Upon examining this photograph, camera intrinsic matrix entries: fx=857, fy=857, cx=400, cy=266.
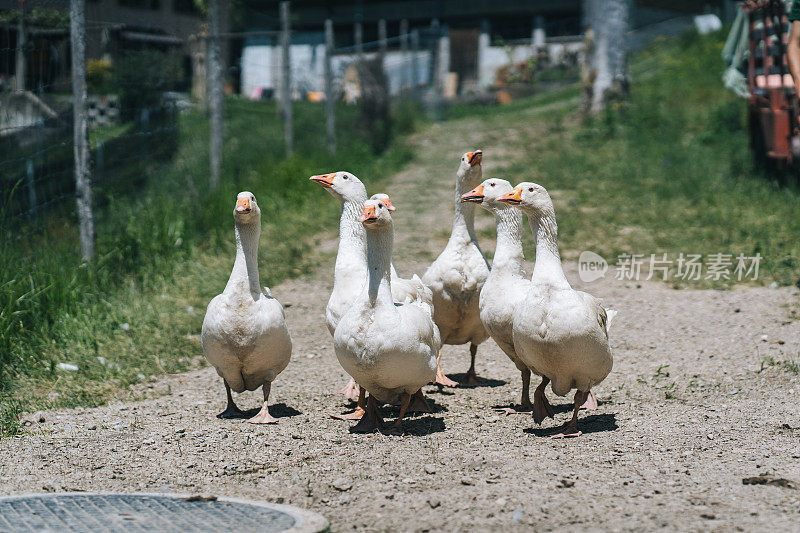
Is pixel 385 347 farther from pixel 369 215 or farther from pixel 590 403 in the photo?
pixel 590 403

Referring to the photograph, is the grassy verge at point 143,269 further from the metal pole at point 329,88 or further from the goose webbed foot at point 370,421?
the goose webbed foot at point 370,421

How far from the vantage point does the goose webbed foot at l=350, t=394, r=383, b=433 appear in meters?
5.09

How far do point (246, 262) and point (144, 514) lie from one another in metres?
1.94

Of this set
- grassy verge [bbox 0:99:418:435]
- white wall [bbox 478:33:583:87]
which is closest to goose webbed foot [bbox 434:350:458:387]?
grassy verge [bbox 0:99:418:435]

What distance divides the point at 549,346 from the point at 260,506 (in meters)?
1.82

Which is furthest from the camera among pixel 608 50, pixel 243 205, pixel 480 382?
pixel 608 50

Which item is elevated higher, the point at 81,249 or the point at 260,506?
the point at 81,249

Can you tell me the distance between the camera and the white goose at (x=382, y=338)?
15.7 feet

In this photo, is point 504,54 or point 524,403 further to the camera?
point 504,54

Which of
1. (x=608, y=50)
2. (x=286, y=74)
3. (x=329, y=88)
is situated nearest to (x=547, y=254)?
(x=286, y=74)

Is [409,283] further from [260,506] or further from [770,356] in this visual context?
[770,356]

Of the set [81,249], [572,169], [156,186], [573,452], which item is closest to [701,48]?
[572,169]

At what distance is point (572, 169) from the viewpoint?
13906mm

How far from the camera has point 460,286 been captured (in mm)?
6020
